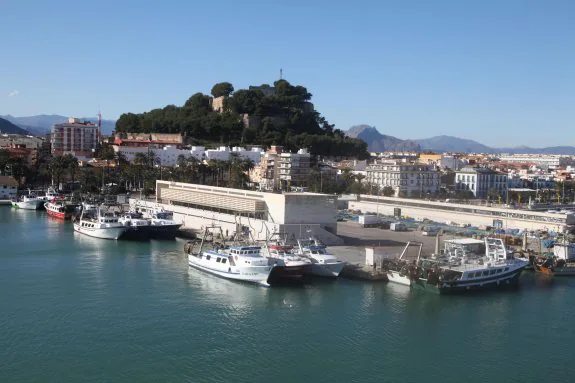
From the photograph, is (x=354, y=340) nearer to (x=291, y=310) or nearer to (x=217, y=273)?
(x=291, y=310)

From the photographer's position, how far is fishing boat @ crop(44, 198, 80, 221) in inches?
1275

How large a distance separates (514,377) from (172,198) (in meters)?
21.2

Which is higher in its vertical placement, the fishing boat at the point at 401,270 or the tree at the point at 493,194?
the tree at the point at 493,194

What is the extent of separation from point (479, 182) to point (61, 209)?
29237 mm

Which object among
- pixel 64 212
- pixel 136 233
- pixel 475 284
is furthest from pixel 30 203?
pixel 475 284

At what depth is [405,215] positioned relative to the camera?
31.8 meters

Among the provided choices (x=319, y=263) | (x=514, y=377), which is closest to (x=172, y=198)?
(x=319, y=263)

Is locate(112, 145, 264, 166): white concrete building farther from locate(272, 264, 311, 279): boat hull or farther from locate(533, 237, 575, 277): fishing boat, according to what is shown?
locate(272, 264, 311, 279): boat hull

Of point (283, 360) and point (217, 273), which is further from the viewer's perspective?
point (217, 273)

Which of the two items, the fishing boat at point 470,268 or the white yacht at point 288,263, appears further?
the white yacht at point 288,263

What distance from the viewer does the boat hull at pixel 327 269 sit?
1794cm

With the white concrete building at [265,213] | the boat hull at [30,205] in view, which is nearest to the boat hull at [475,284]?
the white concrete building at [265,213]

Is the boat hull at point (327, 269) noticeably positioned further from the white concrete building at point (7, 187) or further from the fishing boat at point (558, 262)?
the white concrete building at point (7, 187)

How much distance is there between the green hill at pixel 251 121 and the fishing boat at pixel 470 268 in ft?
114
